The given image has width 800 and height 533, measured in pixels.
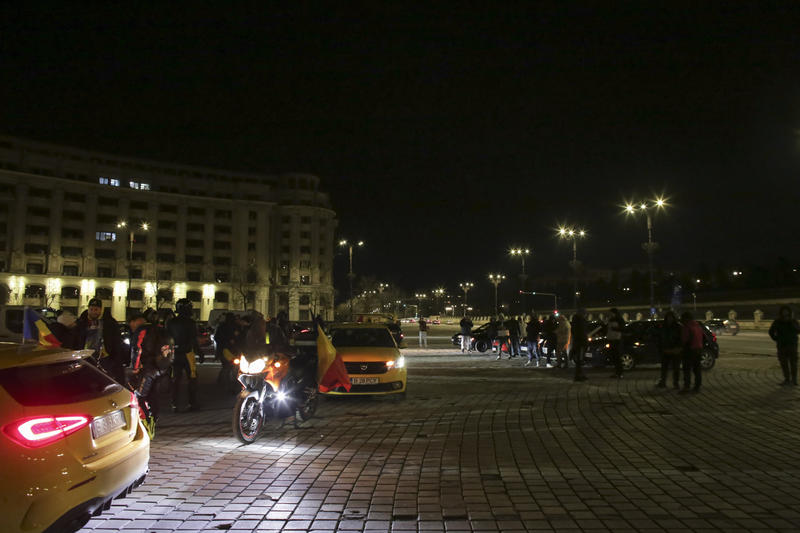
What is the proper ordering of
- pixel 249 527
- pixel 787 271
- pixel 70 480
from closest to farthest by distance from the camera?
pixel 70 480 → pixel 249 527 → pixel 787 271

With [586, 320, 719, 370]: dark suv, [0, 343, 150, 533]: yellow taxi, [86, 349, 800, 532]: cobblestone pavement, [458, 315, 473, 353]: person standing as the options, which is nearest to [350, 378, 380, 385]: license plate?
[86, 349, 800, 532]: cobblestone pavement

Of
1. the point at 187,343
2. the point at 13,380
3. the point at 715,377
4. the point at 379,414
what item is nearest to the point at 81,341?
the point at 187,343

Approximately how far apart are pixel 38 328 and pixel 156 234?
89355mm

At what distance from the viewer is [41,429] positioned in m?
3.83

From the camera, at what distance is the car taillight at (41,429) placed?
3689 mm

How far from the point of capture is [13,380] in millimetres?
3977

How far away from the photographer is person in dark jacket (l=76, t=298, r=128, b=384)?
8977 millimetres

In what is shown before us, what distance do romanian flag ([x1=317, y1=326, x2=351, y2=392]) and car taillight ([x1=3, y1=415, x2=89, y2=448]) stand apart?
20.7ft

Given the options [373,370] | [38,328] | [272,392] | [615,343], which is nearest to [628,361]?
[615,343]

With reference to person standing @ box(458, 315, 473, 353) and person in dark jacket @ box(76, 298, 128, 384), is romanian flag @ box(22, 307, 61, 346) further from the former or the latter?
person standing @ box(458, 315, 473, 353)

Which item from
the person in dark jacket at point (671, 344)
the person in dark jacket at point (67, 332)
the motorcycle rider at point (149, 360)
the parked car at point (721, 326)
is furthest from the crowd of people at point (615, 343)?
the parked car at point (721, 326)

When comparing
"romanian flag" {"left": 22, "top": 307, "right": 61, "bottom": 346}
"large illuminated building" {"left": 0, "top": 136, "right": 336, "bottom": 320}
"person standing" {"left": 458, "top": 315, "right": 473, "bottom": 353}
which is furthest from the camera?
"large illuminated building" {"left": 0, "top": 136, "right": 336, "bottom": 320}

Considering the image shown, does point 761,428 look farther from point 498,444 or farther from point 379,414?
point 379,414

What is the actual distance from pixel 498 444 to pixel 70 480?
17.3 feet
